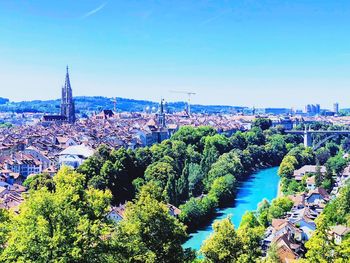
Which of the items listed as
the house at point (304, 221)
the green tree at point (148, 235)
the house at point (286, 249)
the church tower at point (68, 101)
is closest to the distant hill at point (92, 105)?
the church tower at point (68, 101)

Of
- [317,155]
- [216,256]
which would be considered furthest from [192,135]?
[216,256]

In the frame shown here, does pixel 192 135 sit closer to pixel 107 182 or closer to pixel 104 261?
pixel 107 182

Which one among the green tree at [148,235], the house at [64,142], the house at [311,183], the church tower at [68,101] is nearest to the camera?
the green tree at [148,235]

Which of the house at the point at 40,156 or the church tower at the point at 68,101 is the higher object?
the church tower at the point at 68,101

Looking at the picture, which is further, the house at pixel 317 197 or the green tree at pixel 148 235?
the house at pixel 317 197

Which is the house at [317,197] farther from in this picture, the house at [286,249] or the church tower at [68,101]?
the church tower at [68,101]

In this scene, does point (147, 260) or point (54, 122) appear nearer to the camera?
point (147, 260)

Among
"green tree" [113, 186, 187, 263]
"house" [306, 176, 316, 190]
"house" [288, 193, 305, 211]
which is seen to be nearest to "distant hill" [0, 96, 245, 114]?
"house" [306, 176, 316, 190]

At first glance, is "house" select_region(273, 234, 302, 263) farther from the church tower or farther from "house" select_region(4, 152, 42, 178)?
the church tower
